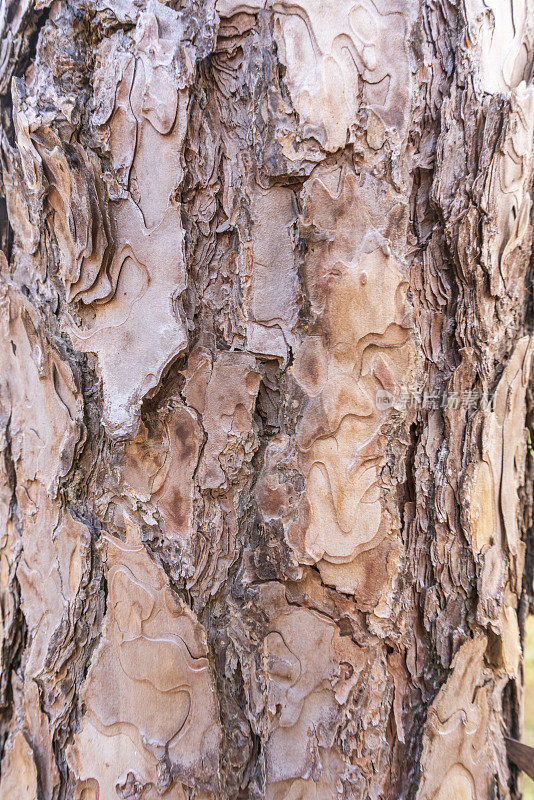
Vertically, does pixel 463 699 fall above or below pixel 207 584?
below

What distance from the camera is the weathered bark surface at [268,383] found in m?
0.60

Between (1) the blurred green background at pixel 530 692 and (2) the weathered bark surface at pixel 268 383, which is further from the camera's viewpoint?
(1) the blurred green background at pixel 530 692

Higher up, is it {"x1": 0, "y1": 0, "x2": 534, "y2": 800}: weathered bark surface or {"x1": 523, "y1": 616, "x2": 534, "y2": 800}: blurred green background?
{"x1": 0, "y1": 0, "x2": 534, "y2": 800}: weathered bark surface

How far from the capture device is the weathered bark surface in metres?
0.60

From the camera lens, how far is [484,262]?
24.9 inches

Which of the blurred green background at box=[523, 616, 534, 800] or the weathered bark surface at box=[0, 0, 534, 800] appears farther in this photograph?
the blurred green background at box=[523, 616, 534, 800]

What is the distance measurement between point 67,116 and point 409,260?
1.39ft

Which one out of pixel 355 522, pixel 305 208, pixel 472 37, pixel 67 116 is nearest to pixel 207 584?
pixel 355 522

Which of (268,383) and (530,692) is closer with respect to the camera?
(268,383)

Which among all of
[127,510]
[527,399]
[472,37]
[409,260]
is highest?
[472,37]

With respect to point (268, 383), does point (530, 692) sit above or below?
below

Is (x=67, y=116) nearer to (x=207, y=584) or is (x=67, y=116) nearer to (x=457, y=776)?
(x=207, y=584)

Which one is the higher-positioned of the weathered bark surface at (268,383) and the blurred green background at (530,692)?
the weathered bark surface at (268,383)

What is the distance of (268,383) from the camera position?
0.63 meters
